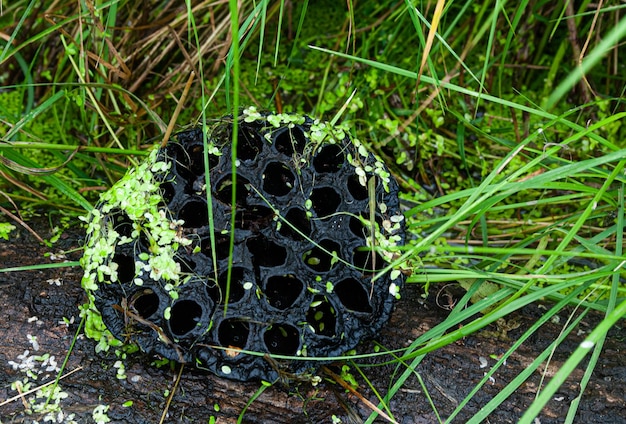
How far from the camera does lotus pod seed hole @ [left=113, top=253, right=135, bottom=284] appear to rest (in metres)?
1.31

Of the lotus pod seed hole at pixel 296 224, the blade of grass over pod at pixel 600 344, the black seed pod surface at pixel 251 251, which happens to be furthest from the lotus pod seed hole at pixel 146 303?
the blade of grass over pod at pixel 600 344

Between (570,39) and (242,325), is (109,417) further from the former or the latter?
(570,39)

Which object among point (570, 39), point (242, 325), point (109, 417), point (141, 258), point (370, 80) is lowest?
point (109, 417)

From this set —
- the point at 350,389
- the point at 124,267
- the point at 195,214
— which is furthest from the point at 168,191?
the point at 350,389

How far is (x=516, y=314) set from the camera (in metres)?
1.49

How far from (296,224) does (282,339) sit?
0.26 metres

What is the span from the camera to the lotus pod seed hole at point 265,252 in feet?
4.40

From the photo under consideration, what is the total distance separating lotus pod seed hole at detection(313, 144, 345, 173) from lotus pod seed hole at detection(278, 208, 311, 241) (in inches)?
4.9

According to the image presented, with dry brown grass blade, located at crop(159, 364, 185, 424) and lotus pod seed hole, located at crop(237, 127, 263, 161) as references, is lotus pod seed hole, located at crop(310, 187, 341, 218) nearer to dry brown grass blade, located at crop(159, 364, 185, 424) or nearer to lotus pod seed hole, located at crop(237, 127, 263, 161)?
lotus pod seed hole, located at crop(237, 127, 263, 161)

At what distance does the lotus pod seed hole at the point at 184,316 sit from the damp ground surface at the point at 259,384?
97 millimetres

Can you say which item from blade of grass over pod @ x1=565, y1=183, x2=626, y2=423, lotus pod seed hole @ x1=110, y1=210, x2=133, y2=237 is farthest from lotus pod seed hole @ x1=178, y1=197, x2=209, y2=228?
blade of grass over pod @ x1=565, y1=183, x2=626, y2=423

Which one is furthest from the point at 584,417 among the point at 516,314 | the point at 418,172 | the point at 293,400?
the point at 418,172

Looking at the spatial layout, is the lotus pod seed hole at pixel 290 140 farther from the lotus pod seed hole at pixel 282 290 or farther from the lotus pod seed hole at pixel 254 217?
the lotus pod seed hole at pixel 282 290

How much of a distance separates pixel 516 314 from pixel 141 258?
0.92 m
